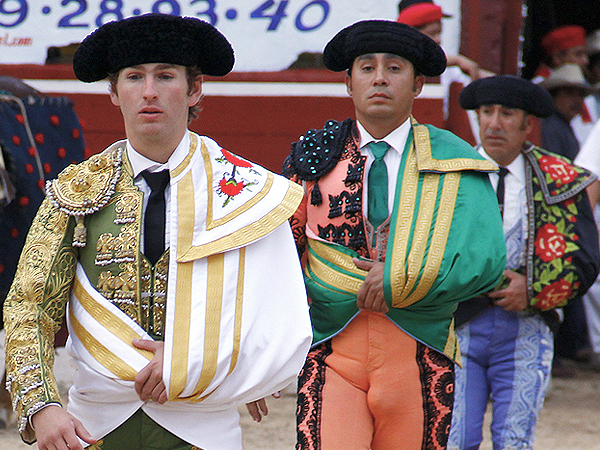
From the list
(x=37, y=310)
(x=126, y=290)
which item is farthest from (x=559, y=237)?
(x=37, y=310)

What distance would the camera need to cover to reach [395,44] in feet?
11.3

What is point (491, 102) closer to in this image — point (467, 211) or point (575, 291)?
point (575, 291)

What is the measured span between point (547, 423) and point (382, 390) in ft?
9.65

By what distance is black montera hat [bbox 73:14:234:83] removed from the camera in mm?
2623

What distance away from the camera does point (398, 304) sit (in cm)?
331

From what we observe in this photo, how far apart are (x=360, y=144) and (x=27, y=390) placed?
158 centimetres

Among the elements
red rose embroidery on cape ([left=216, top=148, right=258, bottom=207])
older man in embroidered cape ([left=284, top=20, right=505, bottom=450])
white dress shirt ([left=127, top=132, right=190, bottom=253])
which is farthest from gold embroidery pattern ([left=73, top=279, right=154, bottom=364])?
older man in embroidered cape ([left=284, top=20, right=505, bottom=450])

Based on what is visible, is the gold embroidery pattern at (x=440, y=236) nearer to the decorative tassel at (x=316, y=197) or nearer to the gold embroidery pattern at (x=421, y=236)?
the gold embroidery pattern at (x=421, y=236)

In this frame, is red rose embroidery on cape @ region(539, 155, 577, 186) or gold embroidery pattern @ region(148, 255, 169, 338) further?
red rose embroidery on cape @ region(539, 155, 577, 186)

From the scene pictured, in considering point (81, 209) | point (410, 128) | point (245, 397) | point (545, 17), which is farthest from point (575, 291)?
point (545, 17)

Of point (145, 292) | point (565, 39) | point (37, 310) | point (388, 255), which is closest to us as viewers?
point (37, 310)

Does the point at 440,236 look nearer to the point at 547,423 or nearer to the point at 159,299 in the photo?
the point at 159,299

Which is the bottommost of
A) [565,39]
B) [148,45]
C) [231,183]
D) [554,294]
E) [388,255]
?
[565,39]

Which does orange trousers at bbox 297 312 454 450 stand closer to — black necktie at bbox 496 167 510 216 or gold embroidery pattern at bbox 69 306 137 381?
gold embroidery pattern at bbox 69 306 137 381
